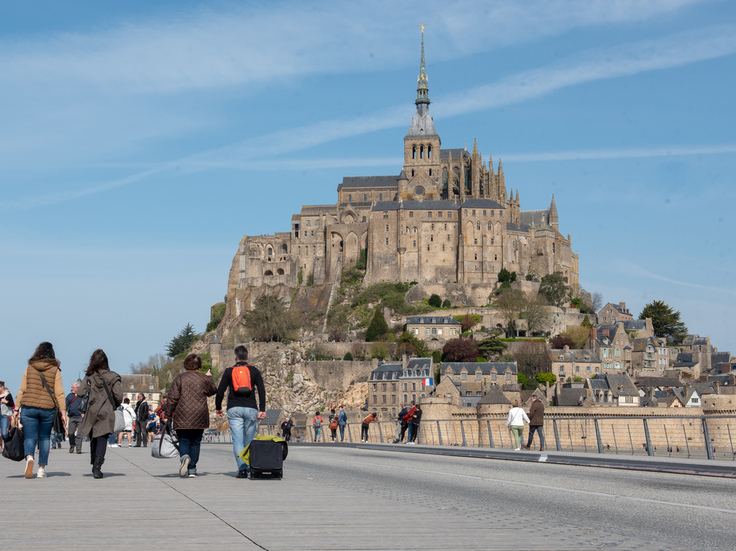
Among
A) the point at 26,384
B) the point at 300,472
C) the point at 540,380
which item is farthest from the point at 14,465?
the point at 540,380

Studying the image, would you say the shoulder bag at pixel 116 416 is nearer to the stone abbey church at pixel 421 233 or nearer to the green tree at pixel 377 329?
the green tree at pixel 377 329

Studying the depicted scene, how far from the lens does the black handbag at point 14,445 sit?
12.8m

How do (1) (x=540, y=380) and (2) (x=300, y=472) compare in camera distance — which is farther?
(1) (x=540, y=380)

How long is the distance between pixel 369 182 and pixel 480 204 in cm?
1930

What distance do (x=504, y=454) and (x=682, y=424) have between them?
12.2ft

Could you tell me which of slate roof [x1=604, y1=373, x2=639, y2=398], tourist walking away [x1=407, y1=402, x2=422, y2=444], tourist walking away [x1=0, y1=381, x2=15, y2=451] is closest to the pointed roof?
slate roof [x1=604, y1=373, x2=639, y2=398]

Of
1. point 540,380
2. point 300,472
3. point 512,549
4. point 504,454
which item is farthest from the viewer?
point 540,380

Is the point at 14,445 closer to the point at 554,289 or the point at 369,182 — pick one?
the point at 554,289

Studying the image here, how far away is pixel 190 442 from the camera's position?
12.3m

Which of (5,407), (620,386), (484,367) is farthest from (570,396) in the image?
(5,407)

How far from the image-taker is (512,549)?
6.46 m

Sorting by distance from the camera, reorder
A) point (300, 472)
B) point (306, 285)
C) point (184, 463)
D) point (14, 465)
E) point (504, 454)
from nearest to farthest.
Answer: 1. point (184, 463)
2. point (300, 472)
3. point (14, 465)
4. point (504, 454)
5. point (306, 285)

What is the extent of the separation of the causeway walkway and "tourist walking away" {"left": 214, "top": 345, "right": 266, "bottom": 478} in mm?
490

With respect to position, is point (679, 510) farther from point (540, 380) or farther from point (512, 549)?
point (540, 380)
